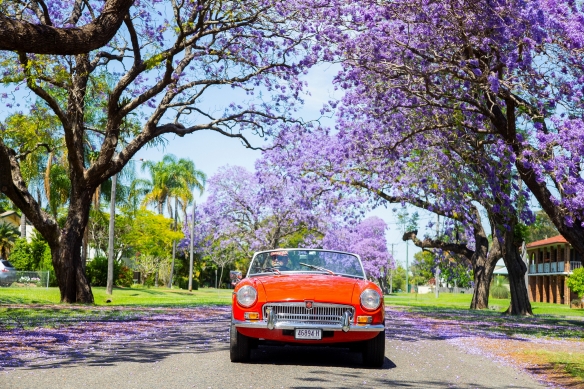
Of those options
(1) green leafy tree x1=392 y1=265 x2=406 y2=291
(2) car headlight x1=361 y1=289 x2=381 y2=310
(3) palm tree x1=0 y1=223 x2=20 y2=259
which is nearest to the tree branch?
(2) car headlight x1=361 y1=289 x2=381 y2=310

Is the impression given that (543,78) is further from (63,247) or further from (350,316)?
(63,247)

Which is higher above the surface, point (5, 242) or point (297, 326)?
point (5, 242)

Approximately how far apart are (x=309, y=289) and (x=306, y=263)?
1.24 meters

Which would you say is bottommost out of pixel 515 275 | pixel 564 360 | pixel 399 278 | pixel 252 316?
pixel 564 360

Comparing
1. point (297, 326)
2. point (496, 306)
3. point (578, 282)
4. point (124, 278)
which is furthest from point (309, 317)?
point (124, 278)

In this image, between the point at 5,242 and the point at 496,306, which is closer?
the point at 496,306

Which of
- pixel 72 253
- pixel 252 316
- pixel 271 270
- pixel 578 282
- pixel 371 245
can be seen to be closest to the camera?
pixel 252 316

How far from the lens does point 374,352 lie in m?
9.09

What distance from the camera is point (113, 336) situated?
12.5 m

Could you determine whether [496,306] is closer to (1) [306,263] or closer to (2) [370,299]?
(1) [306,263]

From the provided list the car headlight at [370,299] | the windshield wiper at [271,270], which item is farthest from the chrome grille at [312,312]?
the windshield wiper at [271,270]

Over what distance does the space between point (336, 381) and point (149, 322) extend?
9198 mm

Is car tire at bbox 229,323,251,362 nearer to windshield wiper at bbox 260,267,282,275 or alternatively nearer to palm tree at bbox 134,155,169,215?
windshield wiper at bbox 260,267,282,275

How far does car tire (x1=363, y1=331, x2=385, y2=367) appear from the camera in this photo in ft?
29.8
